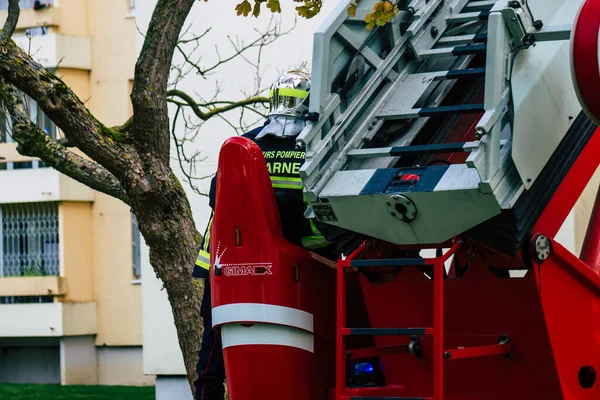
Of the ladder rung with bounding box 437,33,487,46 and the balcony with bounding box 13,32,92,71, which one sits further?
the balcony with bounding box 13,32,92,71

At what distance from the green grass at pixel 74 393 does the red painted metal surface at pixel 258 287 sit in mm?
11063

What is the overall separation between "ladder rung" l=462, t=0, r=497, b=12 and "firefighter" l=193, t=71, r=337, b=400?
2.86ft

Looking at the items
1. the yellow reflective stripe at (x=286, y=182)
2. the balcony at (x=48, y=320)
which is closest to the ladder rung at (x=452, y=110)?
the yellow reflective stripe at (x=286, y=182)

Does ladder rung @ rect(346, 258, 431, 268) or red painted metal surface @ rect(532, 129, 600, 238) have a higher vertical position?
red painted metal surface @ rect(532, 129, 600, 238)

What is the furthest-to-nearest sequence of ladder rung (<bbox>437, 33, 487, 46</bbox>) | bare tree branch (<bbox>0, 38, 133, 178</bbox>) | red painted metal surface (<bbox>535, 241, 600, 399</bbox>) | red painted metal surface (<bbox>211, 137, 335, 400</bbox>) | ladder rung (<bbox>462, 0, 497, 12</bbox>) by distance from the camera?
bare tree branch (<bbox>0, 38, 133, 178</bbox>)
ladder rung (<bbox>462, 0, 497, 12</bbox>)
ladder rung (<bbox>437, 33, 487, 46</bbox>)
red painted metal surface (<bbox>211, 137, 335, 400</bbox>)
red painted metal surface (<bbox>535, 241, 600, 399</bbox>)

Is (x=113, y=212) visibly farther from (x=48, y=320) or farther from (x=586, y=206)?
(x=586, y=206)

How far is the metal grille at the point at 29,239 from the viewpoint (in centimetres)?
2195

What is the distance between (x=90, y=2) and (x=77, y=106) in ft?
46.0

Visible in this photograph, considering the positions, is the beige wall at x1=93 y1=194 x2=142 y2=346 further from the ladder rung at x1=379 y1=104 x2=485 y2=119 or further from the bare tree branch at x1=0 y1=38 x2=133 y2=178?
the ladder rung at x1=379 y1=104 x2=485 y2=119

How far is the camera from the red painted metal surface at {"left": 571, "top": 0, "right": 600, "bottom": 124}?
4.57m

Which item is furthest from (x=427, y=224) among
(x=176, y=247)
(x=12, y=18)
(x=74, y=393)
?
(x=74, y=393)

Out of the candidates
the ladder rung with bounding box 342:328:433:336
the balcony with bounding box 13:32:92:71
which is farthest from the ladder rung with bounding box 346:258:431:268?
the balcony with bounding box 13:32:92:71

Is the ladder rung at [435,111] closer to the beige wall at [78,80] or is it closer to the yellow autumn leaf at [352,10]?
the yellow autumn leaf at [352,10]

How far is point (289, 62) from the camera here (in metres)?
12.8
